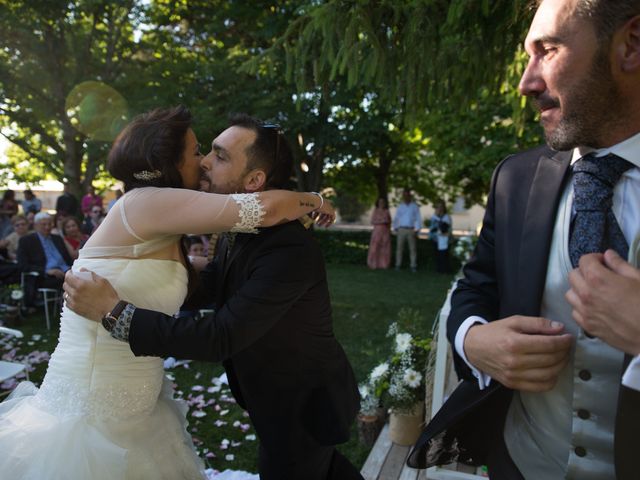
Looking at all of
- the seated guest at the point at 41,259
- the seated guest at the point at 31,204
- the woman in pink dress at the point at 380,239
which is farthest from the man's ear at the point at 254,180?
the seated guest at the point at 31,204

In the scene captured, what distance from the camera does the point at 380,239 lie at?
1598 centimetres

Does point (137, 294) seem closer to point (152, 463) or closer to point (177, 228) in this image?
point (177, 228)

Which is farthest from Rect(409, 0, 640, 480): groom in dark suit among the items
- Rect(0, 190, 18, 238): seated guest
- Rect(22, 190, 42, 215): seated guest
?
Rect(22, 190, 42, 215): seated guest

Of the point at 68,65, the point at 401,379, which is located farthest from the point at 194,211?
the point at 68,65

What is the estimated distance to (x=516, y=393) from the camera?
1559 mm

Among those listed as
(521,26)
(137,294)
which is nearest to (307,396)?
(137,294)

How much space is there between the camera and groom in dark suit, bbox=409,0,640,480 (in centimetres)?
123

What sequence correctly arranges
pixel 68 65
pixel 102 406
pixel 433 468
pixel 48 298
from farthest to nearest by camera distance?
1. pixel 68 65
2. pixel 48 298
3. pixel 433 468
4. pixel 102 406

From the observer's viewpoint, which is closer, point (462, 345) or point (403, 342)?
point (462, 345)

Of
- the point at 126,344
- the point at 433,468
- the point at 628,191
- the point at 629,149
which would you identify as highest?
the point at 629,149

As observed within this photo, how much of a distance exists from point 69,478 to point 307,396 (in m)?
0.96

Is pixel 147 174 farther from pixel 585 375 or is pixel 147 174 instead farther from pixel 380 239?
pixel 380 239

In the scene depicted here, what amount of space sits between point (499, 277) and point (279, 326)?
0.98 meters

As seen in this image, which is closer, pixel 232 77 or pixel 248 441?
pixel 248 441
